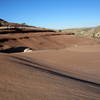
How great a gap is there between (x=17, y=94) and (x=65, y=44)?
38644 millimetres

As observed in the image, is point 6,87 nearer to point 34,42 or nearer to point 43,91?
point 43,91

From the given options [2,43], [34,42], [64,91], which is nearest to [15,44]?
[2,43]

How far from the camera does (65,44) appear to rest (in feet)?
145

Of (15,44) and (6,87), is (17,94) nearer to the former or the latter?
(6,87)

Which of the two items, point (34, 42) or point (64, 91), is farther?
point (34, 42)

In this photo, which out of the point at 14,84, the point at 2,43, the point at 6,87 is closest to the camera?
the point at 6,87

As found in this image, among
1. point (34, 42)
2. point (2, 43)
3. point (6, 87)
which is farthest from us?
point (34, 42)

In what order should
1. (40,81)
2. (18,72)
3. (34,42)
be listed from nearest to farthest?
1. (40,81)
2. (18,72)
3. (34,42)

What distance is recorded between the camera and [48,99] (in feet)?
18.4

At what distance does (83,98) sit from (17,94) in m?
1.75

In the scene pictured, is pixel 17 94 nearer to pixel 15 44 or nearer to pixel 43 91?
pixel 43 91

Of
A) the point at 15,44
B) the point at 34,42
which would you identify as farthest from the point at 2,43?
the point at 34,42

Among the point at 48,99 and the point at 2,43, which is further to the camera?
the point at 2,43

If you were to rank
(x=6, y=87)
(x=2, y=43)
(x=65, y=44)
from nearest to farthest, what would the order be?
(x=6, y=87)
(x=2, y=43)
(x=65, y=44)
